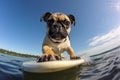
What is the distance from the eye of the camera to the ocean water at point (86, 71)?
127 cm

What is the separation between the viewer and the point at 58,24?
1667mm

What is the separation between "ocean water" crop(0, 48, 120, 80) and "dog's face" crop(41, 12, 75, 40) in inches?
7.7

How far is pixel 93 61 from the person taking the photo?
5.57 ft

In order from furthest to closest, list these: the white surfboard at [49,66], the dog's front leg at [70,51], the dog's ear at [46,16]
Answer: the dog's ear at [46,16], the dog's front leg at [70,51], the white surfboard at [49,66]

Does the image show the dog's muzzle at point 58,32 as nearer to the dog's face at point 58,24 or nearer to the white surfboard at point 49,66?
the dog's face at point 58,24

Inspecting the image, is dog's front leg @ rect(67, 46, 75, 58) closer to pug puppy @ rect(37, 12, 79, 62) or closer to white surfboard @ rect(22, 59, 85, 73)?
pug puppy @ rect(37, 12, 79, 62)

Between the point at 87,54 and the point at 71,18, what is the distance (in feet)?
0.71

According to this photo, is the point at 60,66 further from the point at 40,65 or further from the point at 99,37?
the point at 99,37

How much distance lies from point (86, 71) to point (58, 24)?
1.05ft

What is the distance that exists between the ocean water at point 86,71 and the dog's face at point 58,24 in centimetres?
20

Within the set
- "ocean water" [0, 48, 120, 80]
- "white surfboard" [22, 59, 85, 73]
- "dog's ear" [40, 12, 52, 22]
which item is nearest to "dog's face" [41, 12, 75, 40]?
"dog's ear" [40, 12, 52, 22]

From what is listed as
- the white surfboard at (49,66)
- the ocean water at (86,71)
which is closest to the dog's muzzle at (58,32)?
the ocean water at (86,71)

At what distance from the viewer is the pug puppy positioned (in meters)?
1.67

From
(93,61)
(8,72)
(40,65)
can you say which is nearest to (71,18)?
(93,61)
